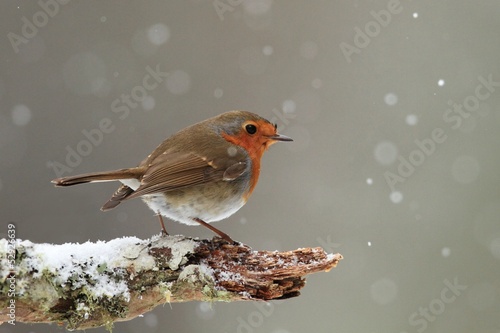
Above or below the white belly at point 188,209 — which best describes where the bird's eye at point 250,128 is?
above

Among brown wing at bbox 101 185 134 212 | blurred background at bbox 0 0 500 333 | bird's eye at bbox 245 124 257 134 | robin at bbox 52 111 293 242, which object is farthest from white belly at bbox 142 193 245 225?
blurred background at bbox 0 0 500 333

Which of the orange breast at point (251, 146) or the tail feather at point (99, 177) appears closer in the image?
the tail feather at point (99, 177)

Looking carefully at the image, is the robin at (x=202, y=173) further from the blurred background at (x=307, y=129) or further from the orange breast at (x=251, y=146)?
the blurred background at (x=307, y=129)

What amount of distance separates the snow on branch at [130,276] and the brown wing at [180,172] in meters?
0.37

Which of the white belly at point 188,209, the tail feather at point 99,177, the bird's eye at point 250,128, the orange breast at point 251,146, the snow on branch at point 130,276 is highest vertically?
the bird's eye at point 250,128

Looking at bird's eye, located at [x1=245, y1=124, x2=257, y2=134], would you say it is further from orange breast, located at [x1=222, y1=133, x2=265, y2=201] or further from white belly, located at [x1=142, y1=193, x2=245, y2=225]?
white belly, located at [x1=142, y1=193, x2=245, y2=225]

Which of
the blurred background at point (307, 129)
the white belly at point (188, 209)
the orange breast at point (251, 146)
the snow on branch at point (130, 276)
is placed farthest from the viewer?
the blurred background at point (307, 129)

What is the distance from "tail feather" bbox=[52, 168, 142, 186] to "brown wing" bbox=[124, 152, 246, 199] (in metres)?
0.07

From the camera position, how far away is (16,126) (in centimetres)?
621

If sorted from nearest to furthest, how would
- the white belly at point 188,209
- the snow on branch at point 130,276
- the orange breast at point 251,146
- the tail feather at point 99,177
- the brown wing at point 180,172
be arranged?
the snow on branch at point 130,276, the tail feather at point 99,177, the brown wing at point 180,172, the white belly at point 188,209, the orange breast at point 251,146

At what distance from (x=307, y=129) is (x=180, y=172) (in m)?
3.93

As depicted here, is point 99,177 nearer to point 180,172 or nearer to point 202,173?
point 180,172

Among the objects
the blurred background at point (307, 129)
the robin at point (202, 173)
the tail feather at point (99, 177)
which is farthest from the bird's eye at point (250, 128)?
the blurred background at point (307, 129)

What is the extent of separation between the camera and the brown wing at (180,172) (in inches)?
138
